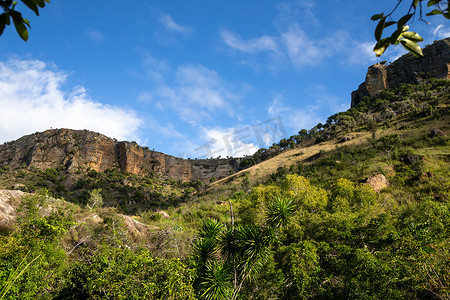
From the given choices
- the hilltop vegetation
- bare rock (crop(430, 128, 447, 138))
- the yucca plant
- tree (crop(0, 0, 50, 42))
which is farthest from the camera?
bare rock (crop(430, 128, 447, 138))

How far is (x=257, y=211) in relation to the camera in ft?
68.8

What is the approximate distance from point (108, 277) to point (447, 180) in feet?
92.5

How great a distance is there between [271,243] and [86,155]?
65.1 metres

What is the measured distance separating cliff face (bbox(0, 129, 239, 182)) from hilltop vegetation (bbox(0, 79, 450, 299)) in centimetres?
4231

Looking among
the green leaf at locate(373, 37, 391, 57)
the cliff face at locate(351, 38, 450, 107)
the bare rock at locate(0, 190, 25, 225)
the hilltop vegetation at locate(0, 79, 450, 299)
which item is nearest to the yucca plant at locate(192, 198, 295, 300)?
the hilltop vegetation at locate(0, 79, 450, 299)

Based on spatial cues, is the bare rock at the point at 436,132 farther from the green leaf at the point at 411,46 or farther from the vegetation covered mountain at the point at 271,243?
the green leaf at the point at 411,46

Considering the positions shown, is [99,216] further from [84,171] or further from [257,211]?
[84,171]

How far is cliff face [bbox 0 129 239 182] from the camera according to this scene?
2313 inches

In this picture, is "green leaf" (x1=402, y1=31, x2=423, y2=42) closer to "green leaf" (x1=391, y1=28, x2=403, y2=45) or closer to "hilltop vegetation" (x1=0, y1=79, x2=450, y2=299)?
"green leaf" (x1=391, y1=28, x2=403, y2=45)

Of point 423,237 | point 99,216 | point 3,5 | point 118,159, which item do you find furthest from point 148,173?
point 3,5

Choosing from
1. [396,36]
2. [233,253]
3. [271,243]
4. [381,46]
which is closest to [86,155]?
[233,253]

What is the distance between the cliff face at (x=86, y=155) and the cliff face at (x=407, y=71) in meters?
49.4

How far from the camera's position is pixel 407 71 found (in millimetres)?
78000

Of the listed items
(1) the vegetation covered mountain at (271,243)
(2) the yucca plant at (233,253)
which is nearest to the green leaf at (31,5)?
(1) the vegetation covered mountain at (271,243)
